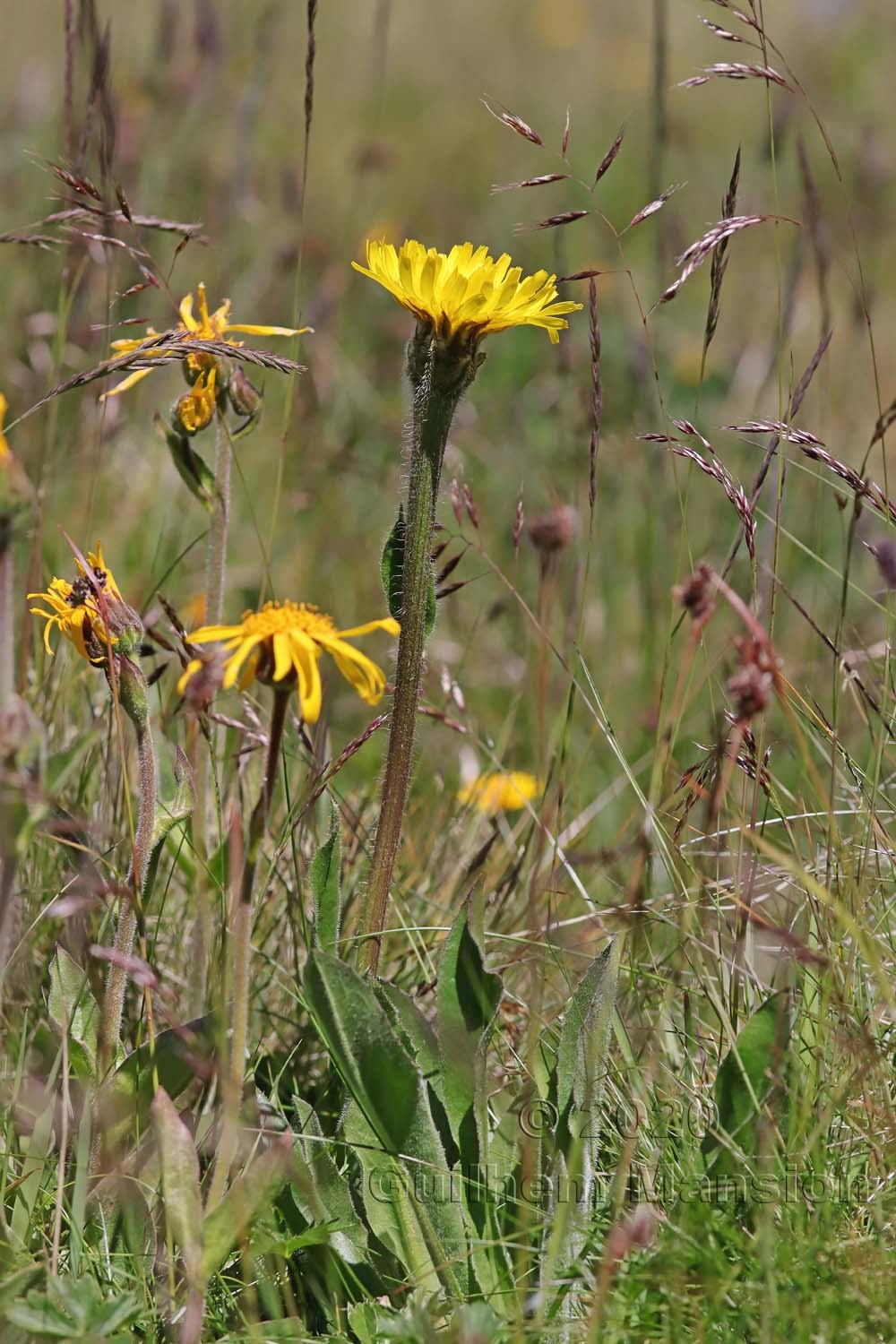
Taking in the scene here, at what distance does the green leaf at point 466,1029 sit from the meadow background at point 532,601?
0.21 feet

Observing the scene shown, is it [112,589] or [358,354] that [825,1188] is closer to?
[112,589]

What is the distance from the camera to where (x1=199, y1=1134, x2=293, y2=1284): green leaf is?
1123 millimetres

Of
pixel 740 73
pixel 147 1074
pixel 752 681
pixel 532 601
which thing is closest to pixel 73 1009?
pixel 147 1074

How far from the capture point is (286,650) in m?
1.25

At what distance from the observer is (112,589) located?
1.37 meters

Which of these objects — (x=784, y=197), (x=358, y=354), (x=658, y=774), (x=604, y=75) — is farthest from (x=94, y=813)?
(x=604, y=75)

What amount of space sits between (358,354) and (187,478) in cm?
351

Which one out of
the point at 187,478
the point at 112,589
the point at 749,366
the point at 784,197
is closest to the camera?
the point at 112,589

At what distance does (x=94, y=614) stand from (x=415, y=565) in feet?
1.08

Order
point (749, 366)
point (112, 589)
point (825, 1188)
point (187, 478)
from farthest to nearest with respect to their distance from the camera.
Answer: point (749, 366) → point (187, 478) → point (112, 589) → point (825, 1188)

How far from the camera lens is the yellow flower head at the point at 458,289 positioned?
127 cm

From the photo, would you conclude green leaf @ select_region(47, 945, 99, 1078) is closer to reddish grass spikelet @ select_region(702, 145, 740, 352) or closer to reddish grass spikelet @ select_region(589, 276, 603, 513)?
reddish grass spikelet @ select_region(589, 276, 603, 513)

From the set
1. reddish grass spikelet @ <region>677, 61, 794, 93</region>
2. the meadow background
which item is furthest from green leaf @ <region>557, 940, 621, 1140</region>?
reddish grass spikelet @ <region>677, 61, 794, 93</region>

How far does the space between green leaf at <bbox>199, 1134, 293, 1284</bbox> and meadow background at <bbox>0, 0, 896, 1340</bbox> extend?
3.1 inches
